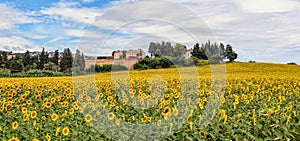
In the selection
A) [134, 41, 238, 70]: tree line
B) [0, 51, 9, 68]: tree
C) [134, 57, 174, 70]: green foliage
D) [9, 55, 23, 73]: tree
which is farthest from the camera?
[0, 51, 9, 68]: tree

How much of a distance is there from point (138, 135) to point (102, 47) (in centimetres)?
369

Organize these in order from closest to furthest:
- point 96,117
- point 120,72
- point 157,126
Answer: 1. point 157,126
2. point 96,117
3. point 120,72

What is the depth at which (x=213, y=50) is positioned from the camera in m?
20.0

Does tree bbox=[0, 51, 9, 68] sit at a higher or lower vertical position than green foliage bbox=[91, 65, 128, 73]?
higher

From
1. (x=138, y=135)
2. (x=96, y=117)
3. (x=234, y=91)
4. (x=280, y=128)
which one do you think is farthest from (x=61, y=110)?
(x=234, y=91)

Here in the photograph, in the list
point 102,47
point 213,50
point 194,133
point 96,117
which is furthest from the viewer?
point 213,50

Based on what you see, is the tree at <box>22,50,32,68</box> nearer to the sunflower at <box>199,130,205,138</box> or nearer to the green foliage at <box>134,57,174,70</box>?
the green foliage at <box>134,57,174,70</box>

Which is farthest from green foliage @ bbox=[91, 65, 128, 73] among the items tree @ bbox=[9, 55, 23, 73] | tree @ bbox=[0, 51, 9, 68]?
tree @ bbox=[0, 51, 9, 68]

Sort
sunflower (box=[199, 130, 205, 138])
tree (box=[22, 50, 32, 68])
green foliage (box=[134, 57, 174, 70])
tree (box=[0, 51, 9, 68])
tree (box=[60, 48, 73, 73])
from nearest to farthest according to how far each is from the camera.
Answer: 1. sunflower (box=[199, 130, 205, 138])
2. green foliage (box=[134, 57, 174, 70])
3. tree (box=[60, 48, 73, 73])
4. tree (box=[0, 51, 9, 68])
5. tree (box=[22, 50, 32, 68])

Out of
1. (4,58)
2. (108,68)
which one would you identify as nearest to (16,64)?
(4,58)

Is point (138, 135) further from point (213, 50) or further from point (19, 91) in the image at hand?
point (213, 50)

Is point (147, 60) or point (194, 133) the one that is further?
point (147, 60)

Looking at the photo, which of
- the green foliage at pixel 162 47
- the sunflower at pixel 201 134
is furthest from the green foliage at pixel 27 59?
the sunflower at pixel 201 134

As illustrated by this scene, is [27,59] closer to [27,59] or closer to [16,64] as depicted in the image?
[27,59]
